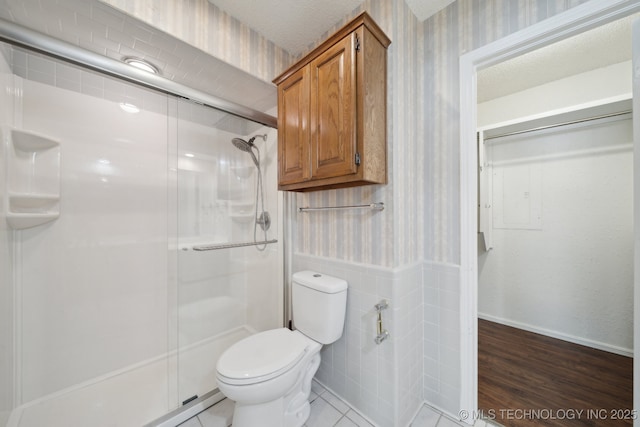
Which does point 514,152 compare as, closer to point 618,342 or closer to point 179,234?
point 618,342

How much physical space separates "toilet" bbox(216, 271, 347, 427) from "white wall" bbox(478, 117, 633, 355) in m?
2.07

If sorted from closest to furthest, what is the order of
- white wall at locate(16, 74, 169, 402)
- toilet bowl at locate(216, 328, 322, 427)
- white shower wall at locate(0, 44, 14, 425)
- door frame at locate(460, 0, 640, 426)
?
toilet bowl at locate(216, 328, 322, 427) → white shower wall at locate(0, 44, 14, 425) → door frame at locate(460, 0, 640, 426) → white wall at locate(16, 74, 169, 402)

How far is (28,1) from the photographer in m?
1.00

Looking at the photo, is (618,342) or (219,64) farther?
(618,342)

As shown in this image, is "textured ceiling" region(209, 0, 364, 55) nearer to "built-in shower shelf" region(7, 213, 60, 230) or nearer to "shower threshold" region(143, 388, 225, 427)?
"built-in shower shelf" region(7, 213, 60, 230)

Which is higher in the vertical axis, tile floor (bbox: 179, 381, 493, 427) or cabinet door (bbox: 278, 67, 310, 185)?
cabinet door (bbox: 278, 67, 310, 185)

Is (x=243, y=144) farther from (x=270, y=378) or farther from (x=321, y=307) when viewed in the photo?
(x=270, y=378)

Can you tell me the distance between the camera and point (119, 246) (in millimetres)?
1749

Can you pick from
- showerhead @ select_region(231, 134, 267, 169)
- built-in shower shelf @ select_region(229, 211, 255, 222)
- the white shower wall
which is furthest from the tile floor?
showerhead @ select_region(231, 134, 267, 169)

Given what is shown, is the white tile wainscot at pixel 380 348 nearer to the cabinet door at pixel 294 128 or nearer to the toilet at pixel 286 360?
the toilet at pixel 286 360

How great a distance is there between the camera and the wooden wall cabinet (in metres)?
1.13

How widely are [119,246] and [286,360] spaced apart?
59.6 inches

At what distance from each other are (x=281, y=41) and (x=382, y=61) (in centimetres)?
84

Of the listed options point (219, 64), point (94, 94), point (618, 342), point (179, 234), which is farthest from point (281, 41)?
point (618, 342)
